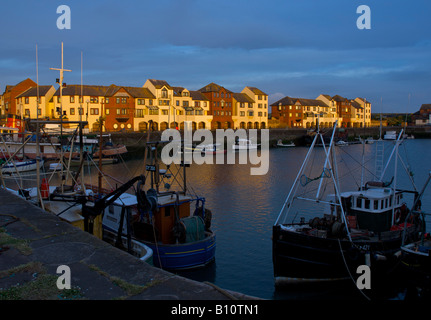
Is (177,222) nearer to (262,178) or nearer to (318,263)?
(318,263)

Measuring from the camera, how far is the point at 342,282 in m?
16.3

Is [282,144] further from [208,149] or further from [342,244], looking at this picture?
[342,244]

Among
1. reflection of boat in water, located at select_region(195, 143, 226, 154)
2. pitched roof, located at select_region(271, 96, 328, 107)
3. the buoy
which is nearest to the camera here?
the buoy

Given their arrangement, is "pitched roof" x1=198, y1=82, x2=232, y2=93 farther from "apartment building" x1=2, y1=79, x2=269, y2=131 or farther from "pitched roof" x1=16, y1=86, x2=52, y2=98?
"pitched roof" x1=16, y1=86, x2=52, y2=98

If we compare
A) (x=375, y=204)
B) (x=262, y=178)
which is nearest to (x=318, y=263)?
(x=375, y=204)

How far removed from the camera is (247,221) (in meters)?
26.7

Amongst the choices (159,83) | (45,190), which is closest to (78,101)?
(159,83)

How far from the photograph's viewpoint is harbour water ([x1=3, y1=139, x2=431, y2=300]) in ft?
54.1

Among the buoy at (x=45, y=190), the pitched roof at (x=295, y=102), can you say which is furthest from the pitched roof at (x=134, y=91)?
the buoy at (x=45, y=190)

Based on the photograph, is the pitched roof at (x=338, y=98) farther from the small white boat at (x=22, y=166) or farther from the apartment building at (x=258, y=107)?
the small white boat at (x=22, y=166)

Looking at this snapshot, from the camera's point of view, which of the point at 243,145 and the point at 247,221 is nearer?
the point at 247,221

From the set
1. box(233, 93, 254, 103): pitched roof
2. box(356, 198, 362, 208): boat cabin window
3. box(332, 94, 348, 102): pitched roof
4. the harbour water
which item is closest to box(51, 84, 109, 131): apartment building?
the harbour water

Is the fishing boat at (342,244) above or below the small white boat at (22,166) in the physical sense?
below

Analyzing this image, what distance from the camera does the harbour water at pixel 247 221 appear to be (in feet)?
54.1
